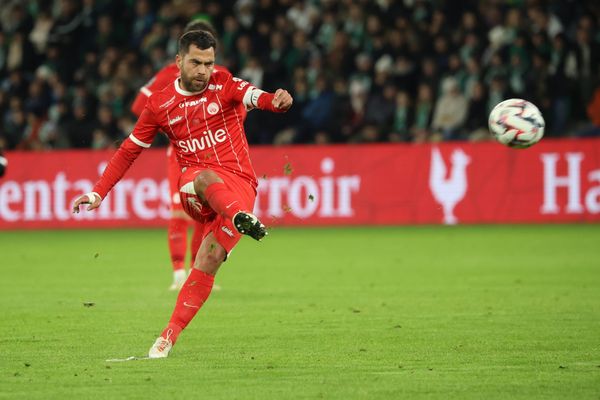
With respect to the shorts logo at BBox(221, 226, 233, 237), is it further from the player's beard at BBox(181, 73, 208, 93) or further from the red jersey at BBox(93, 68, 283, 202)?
the player's beard at BBox(181, 73, 208, 93)

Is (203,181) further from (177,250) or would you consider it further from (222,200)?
(177,250)

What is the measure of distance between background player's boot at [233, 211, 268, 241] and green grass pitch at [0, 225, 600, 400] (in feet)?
2.69

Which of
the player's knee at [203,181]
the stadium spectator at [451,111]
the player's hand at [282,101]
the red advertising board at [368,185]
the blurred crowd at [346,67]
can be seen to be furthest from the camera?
the stadium spectator at [451,111]

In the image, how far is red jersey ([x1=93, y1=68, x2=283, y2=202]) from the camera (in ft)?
26.8

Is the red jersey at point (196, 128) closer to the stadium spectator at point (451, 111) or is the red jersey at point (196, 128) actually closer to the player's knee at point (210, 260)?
the player's knee at point (210, 260)

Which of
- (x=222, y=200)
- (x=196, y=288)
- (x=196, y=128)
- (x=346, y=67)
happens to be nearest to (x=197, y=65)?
(x=196, y=128)

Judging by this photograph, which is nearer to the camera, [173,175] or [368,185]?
[173,175]

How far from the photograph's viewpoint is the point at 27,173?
20.2 m

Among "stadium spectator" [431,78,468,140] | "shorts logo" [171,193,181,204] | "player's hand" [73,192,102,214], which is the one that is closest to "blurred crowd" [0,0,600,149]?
"stadium spectator" [431,78,468,140]

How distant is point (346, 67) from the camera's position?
861 inches

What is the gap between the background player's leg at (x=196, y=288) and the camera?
7848mm

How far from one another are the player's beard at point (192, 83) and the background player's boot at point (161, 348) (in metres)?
1.68

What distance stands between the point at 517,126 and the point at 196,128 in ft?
8.60

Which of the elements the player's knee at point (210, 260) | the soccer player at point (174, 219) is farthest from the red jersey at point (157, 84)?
the player's knee at point (210, 260)
